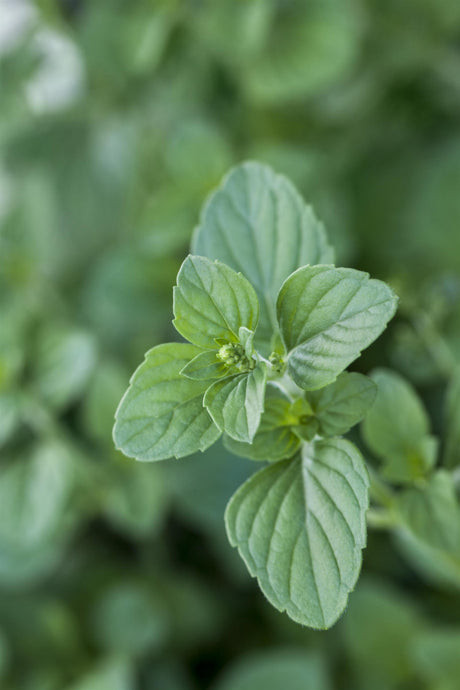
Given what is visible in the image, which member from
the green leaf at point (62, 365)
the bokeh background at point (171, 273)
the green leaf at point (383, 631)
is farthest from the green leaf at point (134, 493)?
the green leaf at point (383, 631)

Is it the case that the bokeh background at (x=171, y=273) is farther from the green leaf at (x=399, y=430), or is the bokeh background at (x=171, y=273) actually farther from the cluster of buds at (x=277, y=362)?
the cluster of buds at (x=277, y=362)

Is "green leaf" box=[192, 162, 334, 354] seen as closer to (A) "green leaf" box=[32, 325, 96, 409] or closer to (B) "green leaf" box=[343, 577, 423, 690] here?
(A) "green leaf" box=[32, 325, 96, 409]

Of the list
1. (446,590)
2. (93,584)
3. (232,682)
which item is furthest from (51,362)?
(446,590)

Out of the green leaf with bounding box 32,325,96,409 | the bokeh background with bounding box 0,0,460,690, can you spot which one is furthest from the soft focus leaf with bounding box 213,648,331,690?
the green leaf with bounding box 32,325,96,409

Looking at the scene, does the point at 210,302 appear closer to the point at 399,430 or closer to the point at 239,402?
the point at 239,402

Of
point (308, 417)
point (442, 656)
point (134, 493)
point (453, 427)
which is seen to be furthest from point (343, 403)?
point (134, 493)

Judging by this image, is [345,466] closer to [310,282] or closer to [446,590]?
[310,282]
